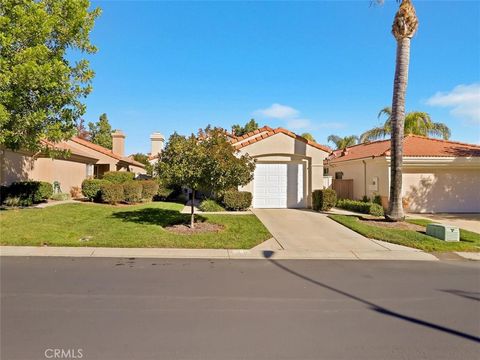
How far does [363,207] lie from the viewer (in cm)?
1609

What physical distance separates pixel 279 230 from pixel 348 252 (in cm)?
294

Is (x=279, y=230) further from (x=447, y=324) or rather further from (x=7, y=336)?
(x=7, y=336)

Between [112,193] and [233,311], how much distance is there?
13.8m

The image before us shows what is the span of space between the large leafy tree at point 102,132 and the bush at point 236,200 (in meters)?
32.4

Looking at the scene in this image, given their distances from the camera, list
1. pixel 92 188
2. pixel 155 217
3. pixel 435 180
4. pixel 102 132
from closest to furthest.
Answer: pixel 155 217
pixel 435 180
pixel 92 188
pixel 102 132

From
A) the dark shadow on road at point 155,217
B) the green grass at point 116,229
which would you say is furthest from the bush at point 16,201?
the dark shadow on road at point 155,217

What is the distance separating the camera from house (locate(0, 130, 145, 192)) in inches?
618

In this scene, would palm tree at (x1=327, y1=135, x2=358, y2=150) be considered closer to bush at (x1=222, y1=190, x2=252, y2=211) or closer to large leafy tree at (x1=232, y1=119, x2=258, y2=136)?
large leafy tree at (x1=232, y1=119, x2=258, y2=136)

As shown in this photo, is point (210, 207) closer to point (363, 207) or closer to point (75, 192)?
point (363, 207)

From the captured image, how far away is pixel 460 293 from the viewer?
575cm

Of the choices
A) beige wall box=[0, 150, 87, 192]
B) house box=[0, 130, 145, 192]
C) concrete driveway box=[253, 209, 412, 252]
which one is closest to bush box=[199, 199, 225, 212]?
concrete driveway box=[253, 209, 412, 252]

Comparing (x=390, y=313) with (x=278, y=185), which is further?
(x=278, y=185)

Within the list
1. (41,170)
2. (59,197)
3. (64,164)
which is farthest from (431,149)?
(41,170)

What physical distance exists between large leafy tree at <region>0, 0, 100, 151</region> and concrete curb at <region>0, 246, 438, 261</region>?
4.71 metres
